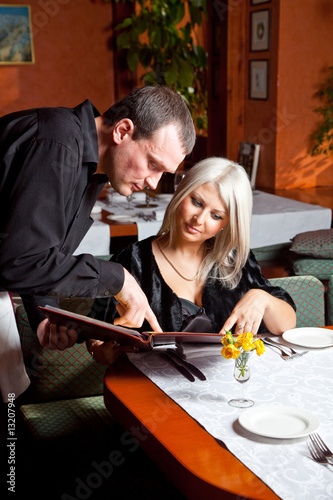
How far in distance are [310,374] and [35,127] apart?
95cm

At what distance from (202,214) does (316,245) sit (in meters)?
1.09

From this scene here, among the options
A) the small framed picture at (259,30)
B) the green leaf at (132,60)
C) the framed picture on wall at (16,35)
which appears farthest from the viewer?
the framed picture on wall at (16,35)

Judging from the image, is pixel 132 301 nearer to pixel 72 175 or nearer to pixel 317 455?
pixel 72 175

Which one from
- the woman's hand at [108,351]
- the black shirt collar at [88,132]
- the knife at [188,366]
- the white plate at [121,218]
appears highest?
the black shirt collar at [88,132]

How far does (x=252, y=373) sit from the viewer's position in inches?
67.6

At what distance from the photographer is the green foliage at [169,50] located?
573cm

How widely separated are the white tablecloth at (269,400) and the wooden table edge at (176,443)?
2 cm

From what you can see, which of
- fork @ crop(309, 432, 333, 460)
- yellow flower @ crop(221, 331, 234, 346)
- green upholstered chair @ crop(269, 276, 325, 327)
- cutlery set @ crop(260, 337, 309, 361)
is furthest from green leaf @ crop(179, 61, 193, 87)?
fork @ crop(309, 432, 333, 460)

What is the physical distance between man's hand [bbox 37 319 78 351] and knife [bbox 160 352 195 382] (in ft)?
0.87

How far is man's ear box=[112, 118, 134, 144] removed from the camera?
1548 mm

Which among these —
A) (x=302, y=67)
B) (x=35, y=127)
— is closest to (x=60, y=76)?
(x=302, y=67)

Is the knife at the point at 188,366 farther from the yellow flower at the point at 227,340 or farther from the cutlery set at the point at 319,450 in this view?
the cutlery set at the point at 319,450

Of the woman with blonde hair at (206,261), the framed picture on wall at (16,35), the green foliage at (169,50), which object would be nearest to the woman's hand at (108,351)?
the woman with blonde hair at (206,261)

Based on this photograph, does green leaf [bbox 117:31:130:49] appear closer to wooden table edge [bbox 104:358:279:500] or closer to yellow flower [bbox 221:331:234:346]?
wooden table edge [bbox 104:358:279:500]
